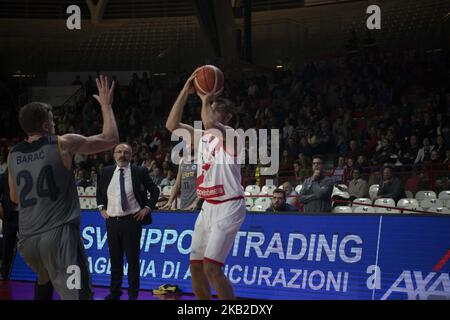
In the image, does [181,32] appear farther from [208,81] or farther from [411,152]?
[208,81]

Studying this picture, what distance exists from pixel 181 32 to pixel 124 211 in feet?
67.5

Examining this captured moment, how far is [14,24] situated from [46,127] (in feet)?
83.0

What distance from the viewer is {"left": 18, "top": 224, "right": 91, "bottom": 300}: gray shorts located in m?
5.29

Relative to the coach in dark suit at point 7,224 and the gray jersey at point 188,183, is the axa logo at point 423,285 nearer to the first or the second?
the gray jersey at point 188,183

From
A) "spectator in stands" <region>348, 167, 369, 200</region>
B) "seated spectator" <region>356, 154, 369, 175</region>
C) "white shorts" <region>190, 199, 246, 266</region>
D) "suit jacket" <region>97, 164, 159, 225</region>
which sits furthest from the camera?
"seated spectator" <region>356, 154, 369, 175</region>

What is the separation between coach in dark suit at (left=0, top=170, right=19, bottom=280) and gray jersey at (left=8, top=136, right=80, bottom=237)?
5322 mm

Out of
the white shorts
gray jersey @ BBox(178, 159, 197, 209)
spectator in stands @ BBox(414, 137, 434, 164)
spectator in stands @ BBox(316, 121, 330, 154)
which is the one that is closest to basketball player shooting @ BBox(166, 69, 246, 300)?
the white shorts

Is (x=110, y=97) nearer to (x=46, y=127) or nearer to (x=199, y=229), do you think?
(x=46, y=127)

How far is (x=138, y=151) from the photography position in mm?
19344

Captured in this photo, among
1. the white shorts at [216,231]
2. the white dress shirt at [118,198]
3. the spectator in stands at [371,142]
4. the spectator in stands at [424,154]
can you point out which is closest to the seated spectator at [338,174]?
the spectator in stands at [424,154]

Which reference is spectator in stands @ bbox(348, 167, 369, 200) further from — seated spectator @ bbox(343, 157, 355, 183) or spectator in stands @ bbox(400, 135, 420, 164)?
spectator in stands @ bbox(400, 135, 420, 164)

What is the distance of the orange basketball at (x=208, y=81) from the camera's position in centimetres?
672

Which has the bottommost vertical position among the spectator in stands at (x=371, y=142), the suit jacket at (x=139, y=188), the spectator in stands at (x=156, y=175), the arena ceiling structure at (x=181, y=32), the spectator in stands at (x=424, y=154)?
the spectator in stands at (x=156, y=175)

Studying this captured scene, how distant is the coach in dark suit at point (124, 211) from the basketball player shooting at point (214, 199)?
241cm
